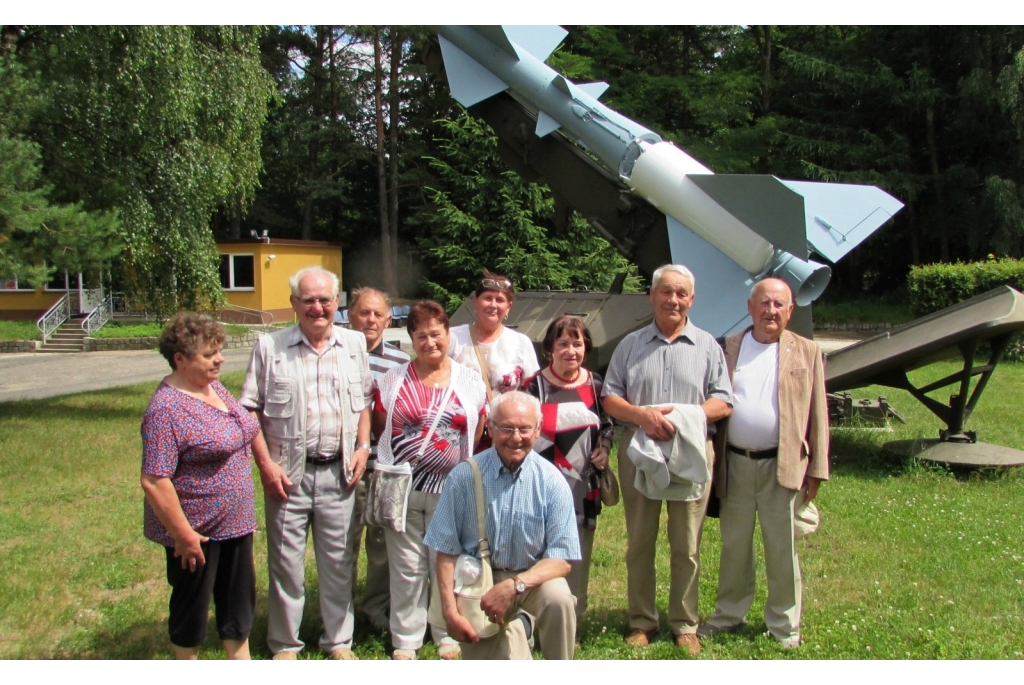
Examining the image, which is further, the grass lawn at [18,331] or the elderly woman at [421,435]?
the grass lawn at [18,331]

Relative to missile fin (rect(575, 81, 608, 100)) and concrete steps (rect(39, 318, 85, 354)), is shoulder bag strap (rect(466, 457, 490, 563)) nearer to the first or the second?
missile fin (rect(575, 81, 608, 100))

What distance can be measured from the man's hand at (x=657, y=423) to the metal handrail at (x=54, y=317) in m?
20.7

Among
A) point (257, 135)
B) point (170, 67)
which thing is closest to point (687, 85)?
point (257, 135)

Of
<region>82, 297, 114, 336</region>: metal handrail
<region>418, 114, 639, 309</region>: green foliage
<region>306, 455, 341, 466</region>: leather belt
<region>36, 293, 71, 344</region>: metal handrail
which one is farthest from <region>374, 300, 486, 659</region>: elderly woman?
<region>82, 297, 114, 336</region>: metal handrail

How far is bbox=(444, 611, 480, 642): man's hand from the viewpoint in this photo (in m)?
2.82

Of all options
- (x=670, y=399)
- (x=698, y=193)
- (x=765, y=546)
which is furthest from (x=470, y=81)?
(x=765, y=546)

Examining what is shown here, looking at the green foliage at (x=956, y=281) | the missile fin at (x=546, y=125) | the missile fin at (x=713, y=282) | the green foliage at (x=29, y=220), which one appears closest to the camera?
the green foliage at (x=29, y=220)

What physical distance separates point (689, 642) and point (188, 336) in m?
2.43

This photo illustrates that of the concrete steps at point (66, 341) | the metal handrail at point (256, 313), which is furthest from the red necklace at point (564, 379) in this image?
the metal handrail at point (256, 313)

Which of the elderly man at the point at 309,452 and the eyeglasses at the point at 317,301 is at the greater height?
the eyeglasses at the point at 317,301

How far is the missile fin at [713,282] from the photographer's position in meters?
7.65

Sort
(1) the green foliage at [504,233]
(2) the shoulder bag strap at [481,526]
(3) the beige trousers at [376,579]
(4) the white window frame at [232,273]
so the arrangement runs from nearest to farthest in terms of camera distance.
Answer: (2) the shoulder bag strap at [481,526], (3) the beige trousers at [376,579], (1) the green foliage at [504,233], (4) the white window frame at [232,273]

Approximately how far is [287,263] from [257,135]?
1498 cm

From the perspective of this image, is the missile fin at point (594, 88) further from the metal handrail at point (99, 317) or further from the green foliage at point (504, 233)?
the metal handrail at point (99, 317)
